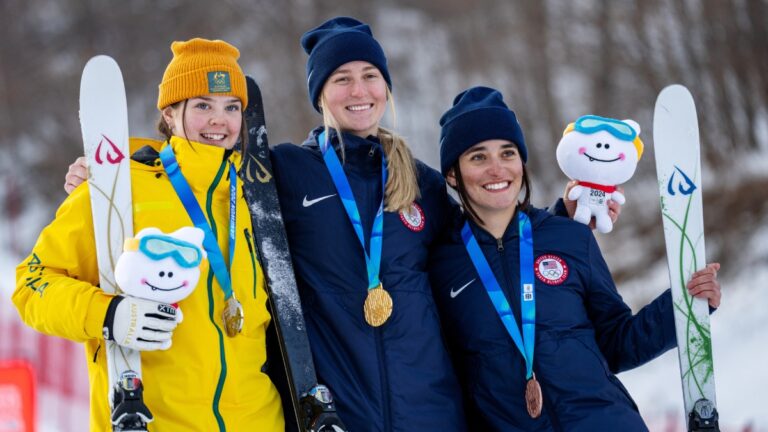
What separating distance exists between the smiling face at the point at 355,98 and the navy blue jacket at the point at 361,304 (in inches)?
3.0

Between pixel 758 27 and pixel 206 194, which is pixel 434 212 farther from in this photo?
pixel 758 27

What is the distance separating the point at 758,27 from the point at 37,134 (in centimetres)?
2190

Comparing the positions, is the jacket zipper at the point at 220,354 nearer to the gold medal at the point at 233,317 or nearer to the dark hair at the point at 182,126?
the gold medal at the point at 233,317

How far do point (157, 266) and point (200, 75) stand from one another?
72 centimetres

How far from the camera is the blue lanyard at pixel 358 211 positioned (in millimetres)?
3361

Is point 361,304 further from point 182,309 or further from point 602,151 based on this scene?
point 602,151

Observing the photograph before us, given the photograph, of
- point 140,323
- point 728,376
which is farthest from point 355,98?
point 728,376

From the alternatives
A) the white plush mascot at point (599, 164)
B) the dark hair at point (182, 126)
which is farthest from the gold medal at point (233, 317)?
the white plush mascot at point (599, 164)

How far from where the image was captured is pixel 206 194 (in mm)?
3279

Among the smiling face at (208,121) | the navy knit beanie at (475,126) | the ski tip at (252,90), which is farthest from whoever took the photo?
the ski tip at (252,90)

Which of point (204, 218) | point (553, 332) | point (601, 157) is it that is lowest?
point (553, 332)

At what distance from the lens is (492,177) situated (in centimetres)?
358

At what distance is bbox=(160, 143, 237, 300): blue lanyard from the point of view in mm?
3156

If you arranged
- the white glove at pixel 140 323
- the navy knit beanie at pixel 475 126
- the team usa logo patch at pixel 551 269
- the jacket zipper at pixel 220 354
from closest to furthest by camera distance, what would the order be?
the white glove at pixel 140 323
the jacket zipper at pixel 220 354
the team usa logo patch at pixel 551 269
the navy knit beanie at pixel 475 126
